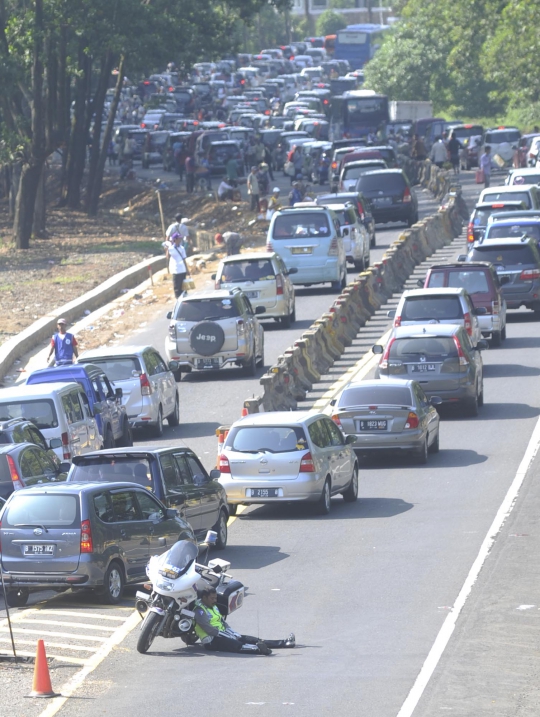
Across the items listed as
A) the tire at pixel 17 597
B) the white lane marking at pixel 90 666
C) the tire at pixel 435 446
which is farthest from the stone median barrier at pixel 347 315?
the white lane marking at pixel 90 666

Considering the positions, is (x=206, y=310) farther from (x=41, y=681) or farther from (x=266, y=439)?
(x=41, y=681)

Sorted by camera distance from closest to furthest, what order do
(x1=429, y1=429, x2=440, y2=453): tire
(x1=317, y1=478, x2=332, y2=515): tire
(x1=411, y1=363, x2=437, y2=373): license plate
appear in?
(x1=317, y1=478, x2=332, y2=515): tire → (x1=429, y1=429, x2=440, y2=453): tire → (x1=411, y1=363, x2=437, y2=373): license plate

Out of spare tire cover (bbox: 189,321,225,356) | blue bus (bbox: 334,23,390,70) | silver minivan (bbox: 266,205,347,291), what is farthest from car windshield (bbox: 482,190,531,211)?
blue bus (bbox: 334,23,390,70)

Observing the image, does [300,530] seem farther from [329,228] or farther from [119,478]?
[329,228]

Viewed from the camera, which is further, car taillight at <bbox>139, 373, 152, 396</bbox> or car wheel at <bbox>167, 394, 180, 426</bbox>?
car wheel at <bbox>167, 394, 180, 426</bbox>

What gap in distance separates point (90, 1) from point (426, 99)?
58573 millimetres

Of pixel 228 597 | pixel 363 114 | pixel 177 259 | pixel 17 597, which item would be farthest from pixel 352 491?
pixel 363 114

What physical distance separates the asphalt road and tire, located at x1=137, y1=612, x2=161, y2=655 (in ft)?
0.44

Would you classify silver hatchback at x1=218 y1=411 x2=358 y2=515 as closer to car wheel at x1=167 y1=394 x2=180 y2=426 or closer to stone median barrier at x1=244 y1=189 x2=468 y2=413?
stone median barrier at x1=244 y1=189 x2=468 y2=413

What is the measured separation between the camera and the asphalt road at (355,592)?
37.6 ft

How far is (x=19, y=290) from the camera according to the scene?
4262cm

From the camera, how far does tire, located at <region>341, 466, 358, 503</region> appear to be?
68.2ft

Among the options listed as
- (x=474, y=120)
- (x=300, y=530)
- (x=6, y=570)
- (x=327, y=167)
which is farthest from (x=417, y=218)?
(x=474, y=120)

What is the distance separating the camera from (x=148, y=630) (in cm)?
1271
